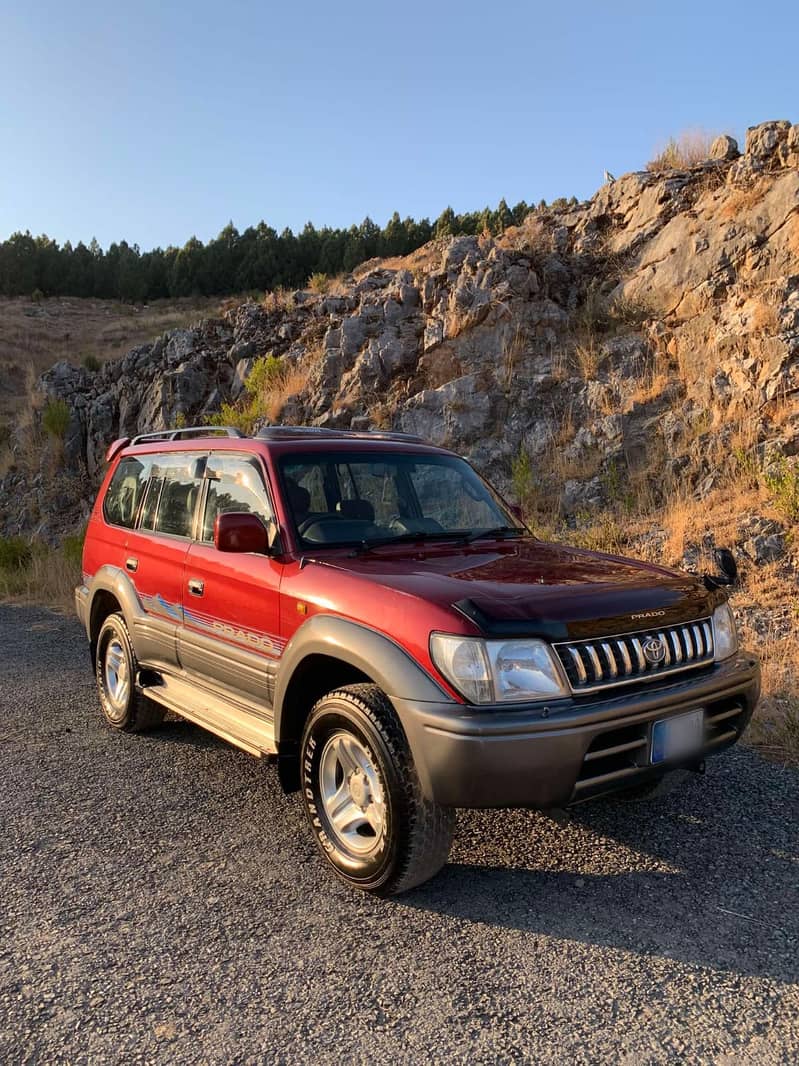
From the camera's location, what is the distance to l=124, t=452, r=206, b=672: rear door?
4.68 m

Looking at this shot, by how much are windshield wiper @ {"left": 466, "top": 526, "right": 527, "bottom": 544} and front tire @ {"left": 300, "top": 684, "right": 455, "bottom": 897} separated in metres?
1.34

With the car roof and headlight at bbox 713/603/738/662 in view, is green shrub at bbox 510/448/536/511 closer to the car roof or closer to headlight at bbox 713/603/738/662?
the car roof

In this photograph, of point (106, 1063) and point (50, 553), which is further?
point (50, 553)

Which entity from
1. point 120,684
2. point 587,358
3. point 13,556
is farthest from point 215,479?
point 13,556

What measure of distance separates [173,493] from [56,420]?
15847 millimetres

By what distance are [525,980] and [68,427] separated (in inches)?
757

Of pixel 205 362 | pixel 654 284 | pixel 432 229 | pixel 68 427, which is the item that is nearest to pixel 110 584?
pixel 654 284

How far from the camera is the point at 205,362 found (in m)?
17.7

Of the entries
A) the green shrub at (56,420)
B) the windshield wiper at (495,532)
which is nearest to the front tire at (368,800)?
the windshield wiper at (495,532)

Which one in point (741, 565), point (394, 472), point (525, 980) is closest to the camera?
point (525, 980)

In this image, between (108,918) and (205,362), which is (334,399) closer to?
(205,362)

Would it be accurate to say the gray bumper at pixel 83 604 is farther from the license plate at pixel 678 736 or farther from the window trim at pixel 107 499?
the license plate at pixel 678 736

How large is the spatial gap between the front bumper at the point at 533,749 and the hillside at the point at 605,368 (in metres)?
2.73

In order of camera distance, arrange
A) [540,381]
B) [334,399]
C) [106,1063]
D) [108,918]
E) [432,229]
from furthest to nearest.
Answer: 1. [432,229]
2. [334,399]
3. [540,381]
4. [108,918]
5. [106,1063]
